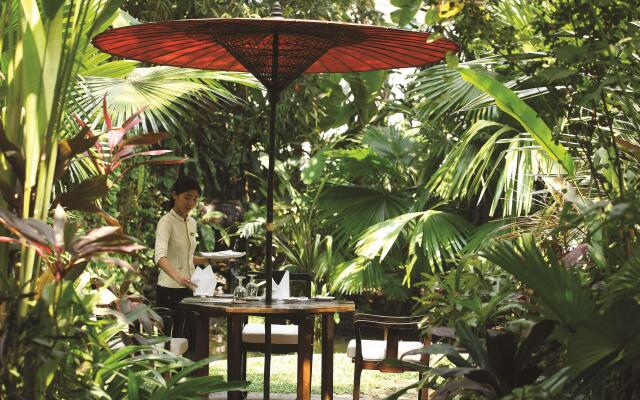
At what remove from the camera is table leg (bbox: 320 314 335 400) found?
5.63 m

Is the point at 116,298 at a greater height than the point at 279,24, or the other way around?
the point at 279,24

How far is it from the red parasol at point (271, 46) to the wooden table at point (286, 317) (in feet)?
0.65

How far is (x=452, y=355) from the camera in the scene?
3221 mm

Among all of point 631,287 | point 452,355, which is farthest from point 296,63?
point 631,287

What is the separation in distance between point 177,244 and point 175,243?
0.6 inches

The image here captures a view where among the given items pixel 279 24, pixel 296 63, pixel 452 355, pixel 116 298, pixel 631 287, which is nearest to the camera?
pixel 631 287

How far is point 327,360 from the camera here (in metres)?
5.66

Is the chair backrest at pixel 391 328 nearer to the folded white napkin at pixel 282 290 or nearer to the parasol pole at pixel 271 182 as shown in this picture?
the folded white napkin at pixel 282 290

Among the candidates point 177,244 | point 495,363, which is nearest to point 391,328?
point 177,244

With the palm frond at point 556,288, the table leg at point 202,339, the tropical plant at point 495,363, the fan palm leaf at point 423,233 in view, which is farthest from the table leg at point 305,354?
the palm frond at point 556,288

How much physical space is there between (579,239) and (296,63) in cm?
171

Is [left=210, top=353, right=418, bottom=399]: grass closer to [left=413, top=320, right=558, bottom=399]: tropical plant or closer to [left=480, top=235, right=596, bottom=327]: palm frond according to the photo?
[left=413, top=320, right=558, bottom=399]: tropical plant

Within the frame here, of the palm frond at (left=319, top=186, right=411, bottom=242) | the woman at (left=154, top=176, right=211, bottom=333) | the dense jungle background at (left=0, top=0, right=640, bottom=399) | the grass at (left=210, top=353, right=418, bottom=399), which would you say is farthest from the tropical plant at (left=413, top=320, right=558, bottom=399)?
the palm frond at (left=319, top=186, right=411, bottom=242)

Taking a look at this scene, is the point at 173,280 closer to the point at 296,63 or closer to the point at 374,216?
the point at 296,63
